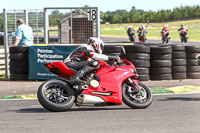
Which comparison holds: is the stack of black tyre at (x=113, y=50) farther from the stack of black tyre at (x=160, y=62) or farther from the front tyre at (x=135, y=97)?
the front tyre at (x=135, y=97)

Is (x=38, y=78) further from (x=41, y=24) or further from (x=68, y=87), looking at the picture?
(x=68, y=87)

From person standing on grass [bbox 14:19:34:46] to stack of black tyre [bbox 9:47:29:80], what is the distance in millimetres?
259

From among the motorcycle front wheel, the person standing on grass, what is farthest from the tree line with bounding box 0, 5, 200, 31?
the motorcycle front wheel

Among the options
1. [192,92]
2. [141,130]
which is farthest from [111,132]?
[192,92]

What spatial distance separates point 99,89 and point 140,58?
5473mm

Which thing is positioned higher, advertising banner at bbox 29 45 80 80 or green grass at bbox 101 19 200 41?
green grass at bbox 101 19 200 41

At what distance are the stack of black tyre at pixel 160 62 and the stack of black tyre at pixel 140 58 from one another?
186 millimetres

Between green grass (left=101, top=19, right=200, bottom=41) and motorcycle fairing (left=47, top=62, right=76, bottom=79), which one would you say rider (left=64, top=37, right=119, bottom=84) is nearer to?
motorcycle fairing (left=47, top=62, right=76, bottom=79)

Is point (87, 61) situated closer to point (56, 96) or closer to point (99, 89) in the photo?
point (99, 89)

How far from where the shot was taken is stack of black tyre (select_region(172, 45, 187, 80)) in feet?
46.0

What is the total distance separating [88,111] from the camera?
27.4 ft

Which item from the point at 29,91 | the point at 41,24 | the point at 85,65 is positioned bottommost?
the point at 29,91

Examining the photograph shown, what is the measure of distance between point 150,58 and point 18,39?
3947 mm

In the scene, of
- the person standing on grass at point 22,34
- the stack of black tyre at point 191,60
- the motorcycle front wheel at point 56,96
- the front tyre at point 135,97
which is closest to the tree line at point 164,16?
the stack of black tyre at point 191,60
